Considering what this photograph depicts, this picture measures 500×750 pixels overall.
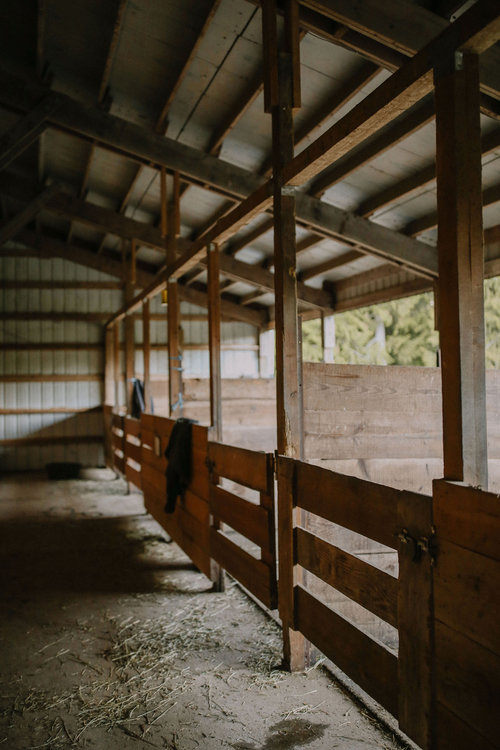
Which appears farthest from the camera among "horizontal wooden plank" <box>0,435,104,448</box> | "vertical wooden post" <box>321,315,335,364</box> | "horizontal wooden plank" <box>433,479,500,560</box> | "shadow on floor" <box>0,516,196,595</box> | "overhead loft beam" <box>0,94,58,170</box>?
"horizontal wooden plank" <box>0,435,104,448</box>

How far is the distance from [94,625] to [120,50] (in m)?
4.14

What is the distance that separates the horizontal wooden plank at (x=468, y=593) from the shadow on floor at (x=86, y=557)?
2846 millimetres

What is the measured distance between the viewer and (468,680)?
1522mm

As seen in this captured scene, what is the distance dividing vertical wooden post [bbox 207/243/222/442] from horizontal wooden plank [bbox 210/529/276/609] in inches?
27.0

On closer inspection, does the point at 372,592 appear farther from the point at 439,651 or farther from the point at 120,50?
the point at 120,50

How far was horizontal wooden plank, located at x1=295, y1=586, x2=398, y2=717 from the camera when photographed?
1.90 metres

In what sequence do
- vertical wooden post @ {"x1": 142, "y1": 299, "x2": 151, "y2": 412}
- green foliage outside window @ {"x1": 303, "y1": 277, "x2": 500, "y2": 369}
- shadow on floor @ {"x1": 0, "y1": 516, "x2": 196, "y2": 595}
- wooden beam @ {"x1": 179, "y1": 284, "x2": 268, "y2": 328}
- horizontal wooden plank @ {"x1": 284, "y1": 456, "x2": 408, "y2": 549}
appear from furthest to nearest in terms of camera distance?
1. green foliage outside window @ {"x1": 303, "y1": 277, "x2": 500, "y2": 369}
2. wooden beam @ {"x1": 179, "y1": 284, "x2": 268, "y2": 328}
3. vertical wooden post @ {"x1": 142, "y1": 299, "x2": 151, "y2": 412}
4. shadow on floor @ {"x1": 0, "y1": 516, "x2": 196, "y2": 595}
5. horizontal wooden plank @ {"x1": 284, "y1": 456, "x2": 408, "y2": 549}

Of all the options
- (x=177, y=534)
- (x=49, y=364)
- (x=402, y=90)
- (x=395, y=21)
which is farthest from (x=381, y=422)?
(x=49, y=364)

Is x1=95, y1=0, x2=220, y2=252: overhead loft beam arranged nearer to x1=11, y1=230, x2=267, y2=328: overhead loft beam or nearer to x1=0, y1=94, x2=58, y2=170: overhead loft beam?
x1=0, y1=94, x2=58, y2=170: overhead loft beam

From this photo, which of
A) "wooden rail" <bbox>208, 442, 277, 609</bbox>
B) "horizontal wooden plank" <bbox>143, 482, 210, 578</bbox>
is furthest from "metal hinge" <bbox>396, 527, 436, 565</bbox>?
"horizontal wooden plank" <bbox>143, 482, 210, 578</bbox>

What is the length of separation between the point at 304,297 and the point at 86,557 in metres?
5.38

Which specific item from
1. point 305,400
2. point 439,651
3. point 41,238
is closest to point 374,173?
point 305,400

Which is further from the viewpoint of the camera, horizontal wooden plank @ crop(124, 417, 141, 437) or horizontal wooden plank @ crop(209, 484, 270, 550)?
horizontal wooden plank @ crop(124, 417, 141, 437)

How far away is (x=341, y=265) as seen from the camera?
25.3ft
